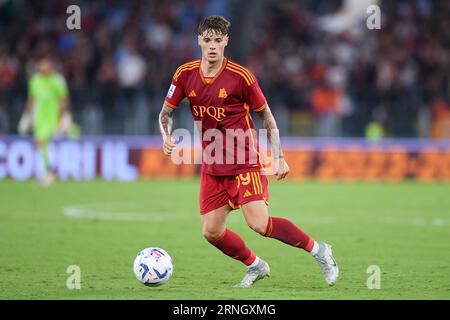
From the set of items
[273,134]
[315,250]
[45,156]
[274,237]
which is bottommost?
[315,250]

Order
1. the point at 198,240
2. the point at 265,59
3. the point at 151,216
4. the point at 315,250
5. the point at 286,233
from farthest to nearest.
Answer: the point at 265,59 → the point at 151,216 → the point at 198,240 → the point at 315,250 → the point at 286,233

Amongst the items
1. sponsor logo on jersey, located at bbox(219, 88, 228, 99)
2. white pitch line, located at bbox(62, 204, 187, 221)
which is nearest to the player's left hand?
sponsor logo on jersey, located at bbox(219, 88, 228, 99)

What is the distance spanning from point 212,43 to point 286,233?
→ 171cm

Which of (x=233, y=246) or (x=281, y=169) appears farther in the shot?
(x=233, y=246)

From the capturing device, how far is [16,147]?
67.1 feet

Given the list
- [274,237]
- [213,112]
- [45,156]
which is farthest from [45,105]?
[274,237]

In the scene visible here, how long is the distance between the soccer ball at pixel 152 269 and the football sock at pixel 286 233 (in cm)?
89

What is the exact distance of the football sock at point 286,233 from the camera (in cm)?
826

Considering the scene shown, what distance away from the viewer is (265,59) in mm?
24250

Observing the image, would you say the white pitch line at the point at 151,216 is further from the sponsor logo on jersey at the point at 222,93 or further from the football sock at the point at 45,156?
the sponsor logo on jersey at the point at 222,93

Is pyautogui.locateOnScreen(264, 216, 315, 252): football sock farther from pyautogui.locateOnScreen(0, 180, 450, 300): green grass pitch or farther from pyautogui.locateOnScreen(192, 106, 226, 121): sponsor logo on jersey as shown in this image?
pyautogui.locateOnScreen(192, 106, 226, 121): sponsor logo on jersey

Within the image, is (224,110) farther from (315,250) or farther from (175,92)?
(315,250)

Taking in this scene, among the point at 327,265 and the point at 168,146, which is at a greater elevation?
the point at 168,146

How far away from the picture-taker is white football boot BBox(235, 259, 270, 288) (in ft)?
27.2
